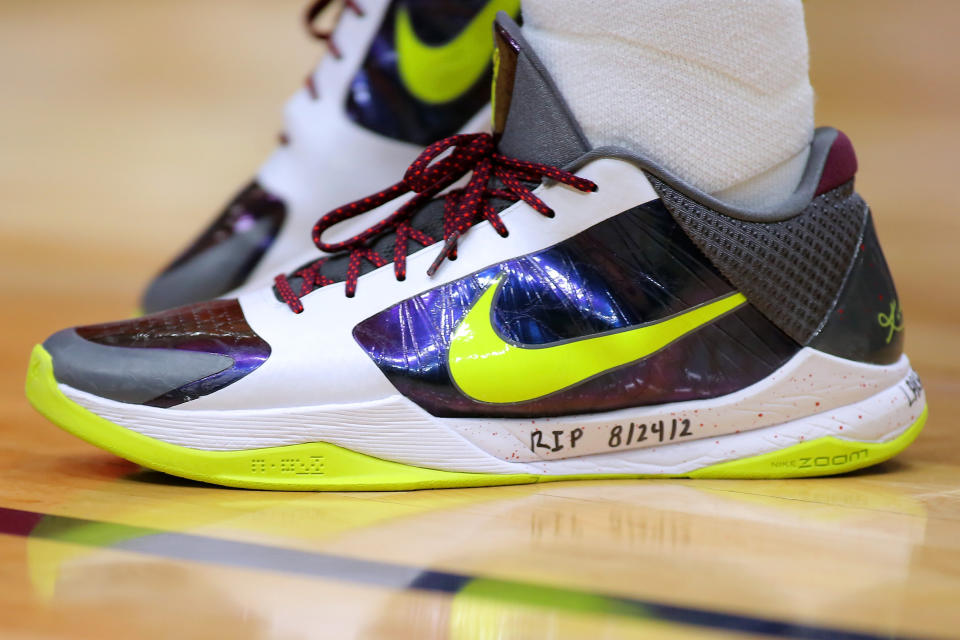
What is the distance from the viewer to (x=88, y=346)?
80 cm

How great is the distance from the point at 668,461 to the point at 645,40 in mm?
333

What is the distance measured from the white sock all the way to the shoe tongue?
0.02 metres

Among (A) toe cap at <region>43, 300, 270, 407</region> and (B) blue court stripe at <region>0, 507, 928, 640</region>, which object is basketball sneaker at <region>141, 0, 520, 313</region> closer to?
(A) toe cap at <region>43, 300, 270, 407</region>

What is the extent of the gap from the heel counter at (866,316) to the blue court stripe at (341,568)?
1.18 ft

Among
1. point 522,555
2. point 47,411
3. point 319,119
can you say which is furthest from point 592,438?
point 319,119

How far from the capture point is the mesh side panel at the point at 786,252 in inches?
32.3

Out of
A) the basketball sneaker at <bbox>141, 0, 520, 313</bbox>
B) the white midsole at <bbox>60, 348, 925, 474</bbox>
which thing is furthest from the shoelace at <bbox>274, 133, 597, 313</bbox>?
the basketball sneaker at <bbox>141, 0, 520, 313</bbox>

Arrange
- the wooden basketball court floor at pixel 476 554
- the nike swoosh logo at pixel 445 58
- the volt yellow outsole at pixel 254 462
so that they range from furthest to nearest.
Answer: the nike swoosh logo at pixel 445 58 → the volt yellow outsole at pixel 254 462 → the wooden basketball court floor at pixel 476 554

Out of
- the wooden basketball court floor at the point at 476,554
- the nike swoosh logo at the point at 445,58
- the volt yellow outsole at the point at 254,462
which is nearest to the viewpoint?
the wooden basketball court floor at the point at 476,554

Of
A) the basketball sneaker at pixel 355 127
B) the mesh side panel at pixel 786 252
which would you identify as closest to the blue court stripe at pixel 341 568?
the mesh side panel at pixel 786 252

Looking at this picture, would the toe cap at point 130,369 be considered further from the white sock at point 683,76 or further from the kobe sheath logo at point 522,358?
the white sock at point 683,76

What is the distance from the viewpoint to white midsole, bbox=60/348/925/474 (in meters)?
0.78

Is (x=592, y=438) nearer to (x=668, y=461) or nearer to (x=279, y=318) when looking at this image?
(x=668, y=461)
